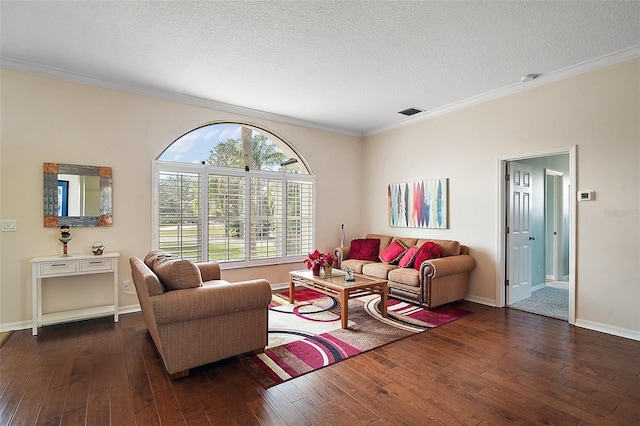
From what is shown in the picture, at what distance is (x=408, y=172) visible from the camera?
5703mm

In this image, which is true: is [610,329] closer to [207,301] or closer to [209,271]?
[207,301]

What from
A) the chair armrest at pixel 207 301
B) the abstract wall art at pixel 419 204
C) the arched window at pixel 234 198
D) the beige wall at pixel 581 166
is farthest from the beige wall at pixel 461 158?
the chair armrest at pixel 207 301

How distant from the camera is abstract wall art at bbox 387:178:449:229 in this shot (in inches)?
202

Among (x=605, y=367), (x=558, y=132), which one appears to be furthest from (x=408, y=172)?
(x=605, y=367)

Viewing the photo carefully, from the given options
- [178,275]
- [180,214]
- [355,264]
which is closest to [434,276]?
[355,264]

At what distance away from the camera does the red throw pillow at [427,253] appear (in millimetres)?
4512

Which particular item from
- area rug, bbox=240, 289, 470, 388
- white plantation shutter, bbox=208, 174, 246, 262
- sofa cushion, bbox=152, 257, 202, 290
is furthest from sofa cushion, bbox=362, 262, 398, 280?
sofa cushion, bbox=152, 257, 202, 290

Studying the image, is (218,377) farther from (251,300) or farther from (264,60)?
(264,60)

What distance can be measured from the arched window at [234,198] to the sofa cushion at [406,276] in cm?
181

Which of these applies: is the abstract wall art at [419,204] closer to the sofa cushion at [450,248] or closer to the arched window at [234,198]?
the sofa cushion at [450,248]

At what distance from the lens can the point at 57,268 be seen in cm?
347

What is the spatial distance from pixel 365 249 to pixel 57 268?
14.1 feet

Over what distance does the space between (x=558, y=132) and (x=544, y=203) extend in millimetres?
2116

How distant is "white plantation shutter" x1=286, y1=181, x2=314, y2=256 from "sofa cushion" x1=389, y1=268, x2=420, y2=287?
178 cm
